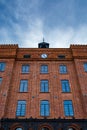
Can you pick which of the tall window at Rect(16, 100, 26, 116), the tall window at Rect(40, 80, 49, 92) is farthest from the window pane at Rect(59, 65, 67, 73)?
the tall window at Rect(16, 100, 26, 116)

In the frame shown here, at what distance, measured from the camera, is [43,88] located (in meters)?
21.3

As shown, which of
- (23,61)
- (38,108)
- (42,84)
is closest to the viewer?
(38,108)

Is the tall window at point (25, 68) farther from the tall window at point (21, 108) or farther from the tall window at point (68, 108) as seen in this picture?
the tall window at point (68, 108)

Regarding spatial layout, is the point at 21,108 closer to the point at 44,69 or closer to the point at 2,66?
the point at 44,69

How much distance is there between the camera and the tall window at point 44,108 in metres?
18.7

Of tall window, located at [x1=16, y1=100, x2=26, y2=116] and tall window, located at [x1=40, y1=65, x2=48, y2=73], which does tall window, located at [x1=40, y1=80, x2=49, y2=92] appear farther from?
tall window, located at [x1=16, y1=100, x2=26, y2=116]

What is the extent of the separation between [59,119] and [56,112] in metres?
1.09

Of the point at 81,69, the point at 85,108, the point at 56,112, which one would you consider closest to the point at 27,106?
the point at 56,112

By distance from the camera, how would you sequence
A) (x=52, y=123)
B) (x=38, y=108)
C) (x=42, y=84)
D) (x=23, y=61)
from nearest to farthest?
(x=52, y=123) → (x=38, y=108) → (x=42, y=84) → (x=23, y=61)

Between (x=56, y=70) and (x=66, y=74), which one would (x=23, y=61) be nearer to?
(x=56, y=70)

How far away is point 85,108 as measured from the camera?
18500 millimetres

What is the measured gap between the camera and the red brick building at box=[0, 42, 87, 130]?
17.7 metres

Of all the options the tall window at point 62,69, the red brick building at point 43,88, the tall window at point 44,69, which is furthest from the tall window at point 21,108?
the tall window at point 62,69

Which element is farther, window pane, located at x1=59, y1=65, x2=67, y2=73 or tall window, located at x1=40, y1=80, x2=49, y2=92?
window pane, located at x1=59, y1=65, x2=67, y2=73
